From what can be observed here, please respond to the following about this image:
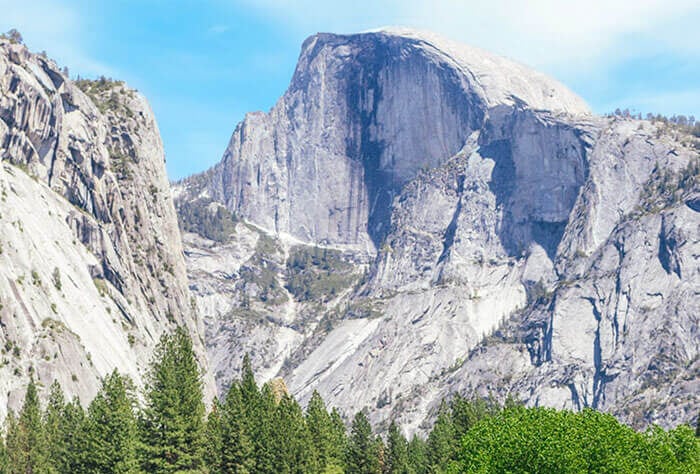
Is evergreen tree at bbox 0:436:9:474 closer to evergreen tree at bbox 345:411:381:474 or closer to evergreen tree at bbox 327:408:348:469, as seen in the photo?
evergreen tree at bbox 327:408:348:469

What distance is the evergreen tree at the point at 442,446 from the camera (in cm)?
13738

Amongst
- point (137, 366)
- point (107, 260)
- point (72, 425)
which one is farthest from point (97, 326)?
point (72, 425)

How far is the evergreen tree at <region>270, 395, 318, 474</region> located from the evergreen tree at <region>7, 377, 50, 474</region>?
62.2ft

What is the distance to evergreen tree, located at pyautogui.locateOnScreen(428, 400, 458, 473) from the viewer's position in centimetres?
13738

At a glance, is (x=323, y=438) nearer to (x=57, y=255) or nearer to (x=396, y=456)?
(x=396, y=456)

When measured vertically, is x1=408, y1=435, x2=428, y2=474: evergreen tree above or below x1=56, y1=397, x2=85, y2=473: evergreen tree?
below

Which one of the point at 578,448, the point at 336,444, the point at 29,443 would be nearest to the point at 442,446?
the point at 336,444

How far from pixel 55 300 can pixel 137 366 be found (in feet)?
68.1

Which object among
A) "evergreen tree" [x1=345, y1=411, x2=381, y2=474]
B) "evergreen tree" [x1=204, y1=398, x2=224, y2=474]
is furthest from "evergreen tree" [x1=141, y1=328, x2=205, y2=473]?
"evergreen tree" [x1=345, y1=411, x2=381, y2=474]

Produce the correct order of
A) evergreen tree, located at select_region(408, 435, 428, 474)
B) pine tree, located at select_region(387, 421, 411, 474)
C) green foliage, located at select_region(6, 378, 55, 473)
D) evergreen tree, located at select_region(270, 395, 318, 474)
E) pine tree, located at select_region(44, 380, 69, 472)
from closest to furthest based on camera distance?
evergreen tree, located at select_region(270, 395, 318, 474) < pine tree, located at select_region(44, 380, 69, 472) < green foliage, located at select_region(6, 378, 55, 473) < pine tree, located at select_region(387, 421, 411, 474) < evergreen tree, located at select_region(408, 435, 428, 474)

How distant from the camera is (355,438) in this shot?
138 m

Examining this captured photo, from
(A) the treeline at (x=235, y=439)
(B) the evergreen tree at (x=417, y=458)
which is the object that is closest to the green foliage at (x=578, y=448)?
(A) the treeline at (x=235, y=439)

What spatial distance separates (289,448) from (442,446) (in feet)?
146

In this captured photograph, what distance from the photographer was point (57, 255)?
6604 inches
